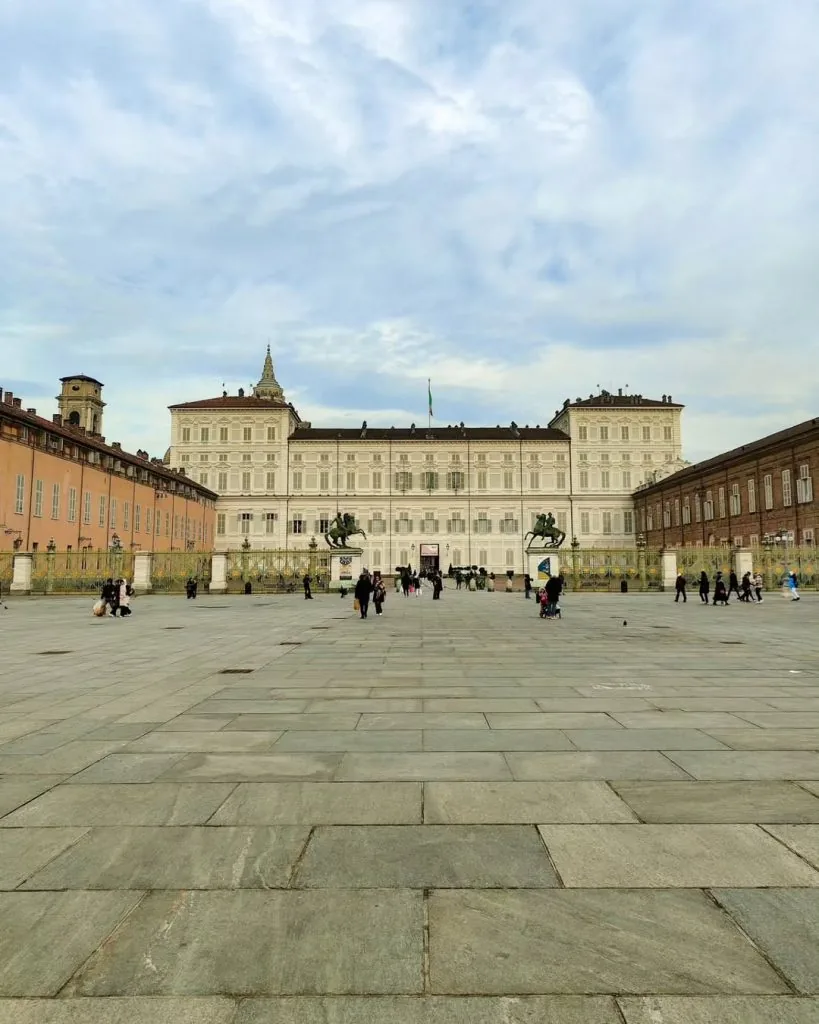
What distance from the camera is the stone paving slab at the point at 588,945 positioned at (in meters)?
2.29

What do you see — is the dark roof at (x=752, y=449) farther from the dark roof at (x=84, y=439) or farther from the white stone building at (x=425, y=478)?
the dark roof at (x=84, y=439)

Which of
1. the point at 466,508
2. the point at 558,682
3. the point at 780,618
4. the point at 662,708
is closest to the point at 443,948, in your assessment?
the point at 662,708

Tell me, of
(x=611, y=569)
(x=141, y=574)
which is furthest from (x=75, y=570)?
(x=611, y=569)

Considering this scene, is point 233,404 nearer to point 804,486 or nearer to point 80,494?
point 80,494

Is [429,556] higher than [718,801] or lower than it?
higher

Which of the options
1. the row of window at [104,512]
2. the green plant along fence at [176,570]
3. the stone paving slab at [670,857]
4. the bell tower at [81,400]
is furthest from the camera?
the bell tower at [81,400]

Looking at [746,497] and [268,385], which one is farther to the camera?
[268,385]

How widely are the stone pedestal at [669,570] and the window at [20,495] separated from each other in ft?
122

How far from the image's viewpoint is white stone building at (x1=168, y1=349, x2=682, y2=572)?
7194 centimetres

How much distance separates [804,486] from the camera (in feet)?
145

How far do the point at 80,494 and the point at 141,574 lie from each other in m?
13.6

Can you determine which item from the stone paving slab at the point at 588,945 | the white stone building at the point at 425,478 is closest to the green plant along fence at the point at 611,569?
the white stone building at the point at 425,478

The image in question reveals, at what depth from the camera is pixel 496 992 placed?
2.23m

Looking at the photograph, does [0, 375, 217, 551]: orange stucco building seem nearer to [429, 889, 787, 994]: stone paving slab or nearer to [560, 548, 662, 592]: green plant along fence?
[560, 548, 662, 592]: green plant along fence
